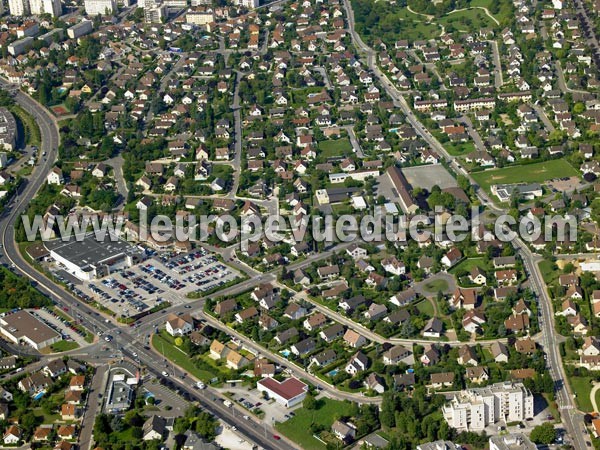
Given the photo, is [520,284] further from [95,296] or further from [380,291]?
[95,296]

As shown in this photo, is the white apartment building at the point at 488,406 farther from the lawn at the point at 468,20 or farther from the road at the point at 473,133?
the lawn at the point at 468,20

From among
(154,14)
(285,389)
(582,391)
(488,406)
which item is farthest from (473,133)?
(154,14)

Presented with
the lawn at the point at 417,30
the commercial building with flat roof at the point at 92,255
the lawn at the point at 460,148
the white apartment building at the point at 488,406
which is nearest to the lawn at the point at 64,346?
the commercial building with flat roof at the point at 92,255

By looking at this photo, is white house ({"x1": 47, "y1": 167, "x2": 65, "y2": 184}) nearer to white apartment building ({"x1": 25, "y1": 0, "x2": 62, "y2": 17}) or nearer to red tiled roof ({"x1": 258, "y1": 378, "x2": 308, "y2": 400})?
red tiled roof ({"x1": 258, "y1": 378, "x2": 308, "y2": 400})

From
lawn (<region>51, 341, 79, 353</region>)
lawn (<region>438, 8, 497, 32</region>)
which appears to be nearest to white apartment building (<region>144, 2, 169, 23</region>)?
lawn (<region>438, 8, 497, 32</region>)

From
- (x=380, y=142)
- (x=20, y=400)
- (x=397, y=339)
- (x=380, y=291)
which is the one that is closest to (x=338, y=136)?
(x=380, y=142)

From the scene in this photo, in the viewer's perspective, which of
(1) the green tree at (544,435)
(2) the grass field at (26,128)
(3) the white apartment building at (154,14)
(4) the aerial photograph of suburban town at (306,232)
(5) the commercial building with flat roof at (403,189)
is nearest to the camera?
(1) the green tree at (544,435)
